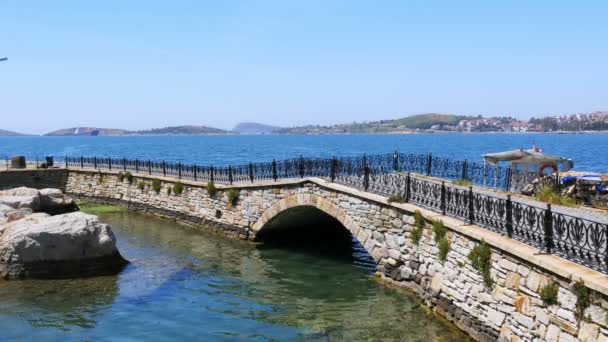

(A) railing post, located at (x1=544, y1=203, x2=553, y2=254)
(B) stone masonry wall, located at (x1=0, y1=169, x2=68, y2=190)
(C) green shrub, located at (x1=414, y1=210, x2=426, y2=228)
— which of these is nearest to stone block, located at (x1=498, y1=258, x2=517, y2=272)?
(A) railing post, located at (x1=544, y1=203, x2=553, y2=254)

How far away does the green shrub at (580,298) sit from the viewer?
29.1 ft

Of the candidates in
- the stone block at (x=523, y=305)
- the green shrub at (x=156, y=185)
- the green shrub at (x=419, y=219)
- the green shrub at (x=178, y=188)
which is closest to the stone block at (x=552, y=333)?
the stone block at (x=523, y=305)

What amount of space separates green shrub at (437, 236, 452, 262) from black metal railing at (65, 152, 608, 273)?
0.72m

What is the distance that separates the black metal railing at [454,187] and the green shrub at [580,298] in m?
0.57

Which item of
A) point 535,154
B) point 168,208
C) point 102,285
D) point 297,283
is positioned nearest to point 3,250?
point 102,285

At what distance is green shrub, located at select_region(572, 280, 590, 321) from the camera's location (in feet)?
29.1

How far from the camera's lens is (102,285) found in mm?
17156

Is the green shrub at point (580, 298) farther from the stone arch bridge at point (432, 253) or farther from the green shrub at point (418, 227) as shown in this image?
the green shrub at point (418, 227)

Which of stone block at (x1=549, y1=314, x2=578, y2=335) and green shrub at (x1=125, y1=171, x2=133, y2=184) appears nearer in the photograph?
stone block at (x1=549, y1=314, x2=578, y2=335)

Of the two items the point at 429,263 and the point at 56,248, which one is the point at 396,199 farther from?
the point at 56,248

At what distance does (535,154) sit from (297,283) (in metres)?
11.6

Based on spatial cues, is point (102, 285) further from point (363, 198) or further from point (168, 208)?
point (168, 208)

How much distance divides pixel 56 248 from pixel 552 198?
16087 mm

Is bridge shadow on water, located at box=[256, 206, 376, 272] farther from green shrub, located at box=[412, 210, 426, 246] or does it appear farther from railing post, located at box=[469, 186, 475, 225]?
railing post, located at box=[469, 186, 475, 225]
